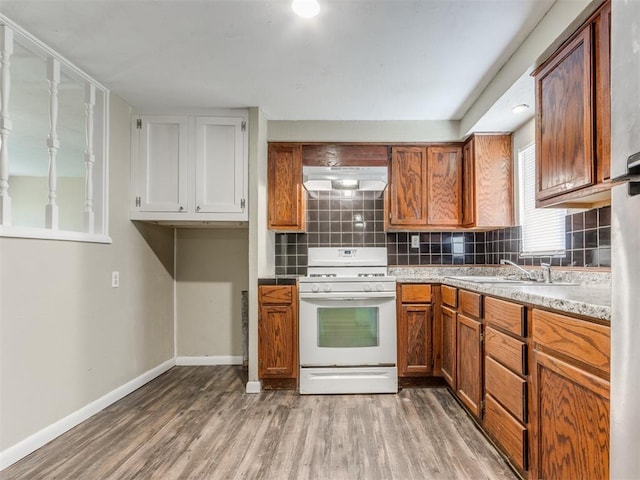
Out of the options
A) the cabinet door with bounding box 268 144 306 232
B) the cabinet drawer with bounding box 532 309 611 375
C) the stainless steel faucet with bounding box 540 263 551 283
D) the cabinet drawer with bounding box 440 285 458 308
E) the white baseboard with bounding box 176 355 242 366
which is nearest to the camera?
the cabinet drawer with bounding box 532 309 611 375

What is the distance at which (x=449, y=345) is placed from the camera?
98.8 inches

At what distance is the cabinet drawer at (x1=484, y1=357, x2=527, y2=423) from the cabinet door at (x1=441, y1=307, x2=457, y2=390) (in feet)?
1.65

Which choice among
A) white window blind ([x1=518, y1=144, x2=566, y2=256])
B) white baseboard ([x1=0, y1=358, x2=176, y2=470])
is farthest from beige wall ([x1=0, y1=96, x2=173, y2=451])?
white window blind ([x1=518, y1=144, x2=566, y2=256])

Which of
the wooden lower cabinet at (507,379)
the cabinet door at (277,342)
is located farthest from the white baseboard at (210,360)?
the wooden lower cabinet at (507,379)

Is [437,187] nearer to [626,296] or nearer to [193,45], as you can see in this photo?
[193,45]

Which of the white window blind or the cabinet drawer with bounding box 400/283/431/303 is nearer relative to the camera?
the white window blind

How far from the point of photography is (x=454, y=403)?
242 cm

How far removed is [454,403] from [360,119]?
2.45m

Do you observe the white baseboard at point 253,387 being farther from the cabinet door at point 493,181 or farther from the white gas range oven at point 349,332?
the cabinet door at point 493,181

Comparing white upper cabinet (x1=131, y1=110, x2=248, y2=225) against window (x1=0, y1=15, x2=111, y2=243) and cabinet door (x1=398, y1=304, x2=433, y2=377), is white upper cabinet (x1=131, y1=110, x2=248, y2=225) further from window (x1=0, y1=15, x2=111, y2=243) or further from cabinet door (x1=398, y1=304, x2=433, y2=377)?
cabinet door (x1=398, y1=304, x2=433, y2=377)

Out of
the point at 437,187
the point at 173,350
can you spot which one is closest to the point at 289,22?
the point at 437,187

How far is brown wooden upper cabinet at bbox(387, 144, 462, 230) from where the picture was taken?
121 inches

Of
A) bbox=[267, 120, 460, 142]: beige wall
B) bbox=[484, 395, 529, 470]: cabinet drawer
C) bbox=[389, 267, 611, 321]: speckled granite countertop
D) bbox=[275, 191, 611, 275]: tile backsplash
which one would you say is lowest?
bbox=[484, 395, 529, 470]: cabinet drawer

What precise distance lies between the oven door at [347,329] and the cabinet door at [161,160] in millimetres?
1406
